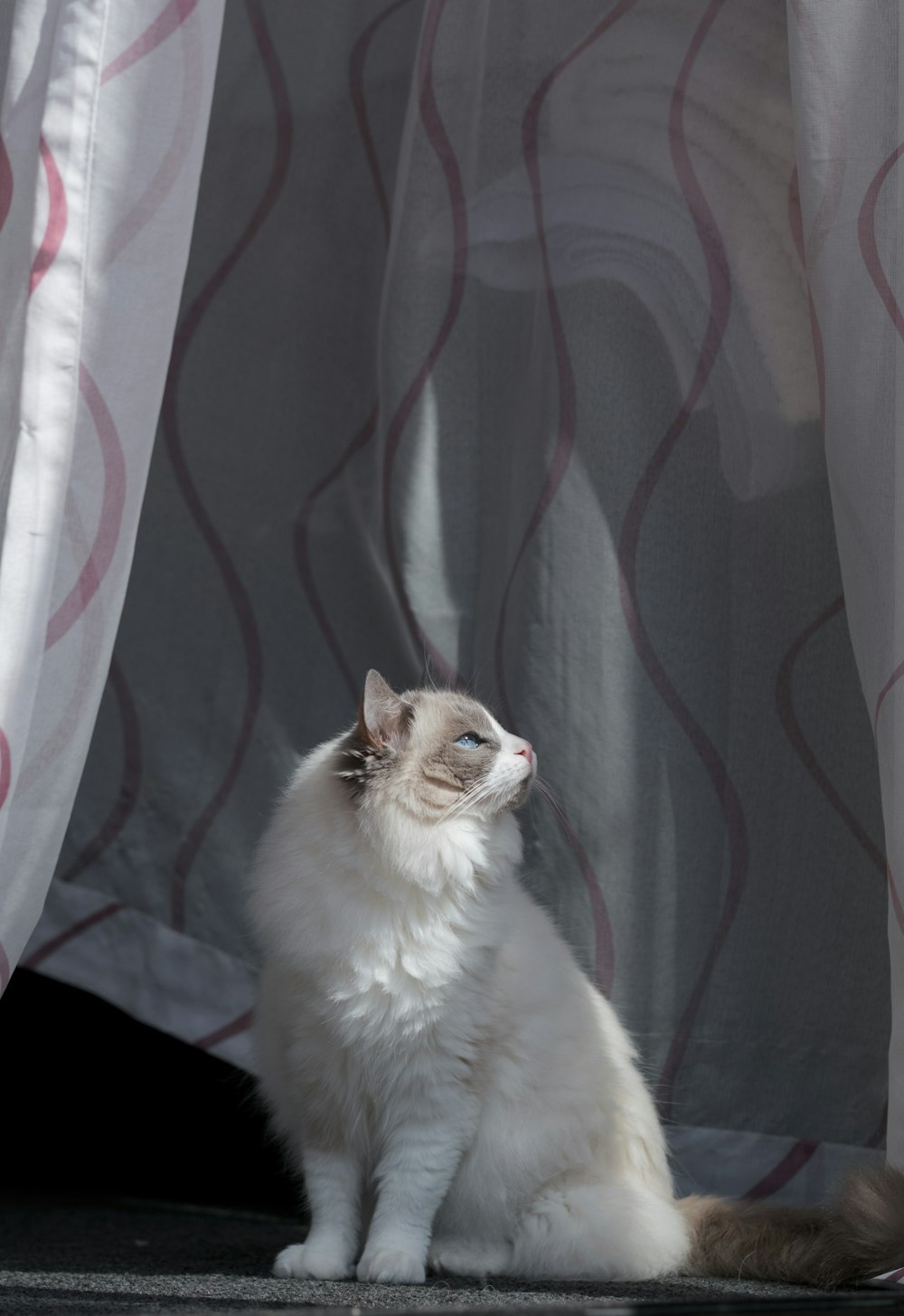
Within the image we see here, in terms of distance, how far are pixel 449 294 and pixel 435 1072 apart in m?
1.01

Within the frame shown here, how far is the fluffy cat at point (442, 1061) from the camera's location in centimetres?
121

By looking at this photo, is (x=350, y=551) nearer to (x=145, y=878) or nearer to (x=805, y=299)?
(x=145, y=878)

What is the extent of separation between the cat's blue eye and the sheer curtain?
12.5 inches

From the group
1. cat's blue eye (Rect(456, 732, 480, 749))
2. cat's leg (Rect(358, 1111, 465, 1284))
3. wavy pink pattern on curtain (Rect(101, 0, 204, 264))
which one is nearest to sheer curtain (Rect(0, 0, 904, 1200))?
cat's blue eye (Rect(456, 732, 480, 749))

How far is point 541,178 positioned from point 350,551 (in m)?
0.57

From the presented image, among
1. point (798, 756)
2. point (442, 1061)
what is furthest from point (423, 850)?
point (798, 756)

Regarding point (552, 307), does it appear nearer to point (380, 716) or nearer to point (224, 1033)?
point (380, 716)

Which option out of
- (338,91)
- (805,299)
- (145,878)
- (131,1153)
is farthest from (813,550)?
(131,1153)

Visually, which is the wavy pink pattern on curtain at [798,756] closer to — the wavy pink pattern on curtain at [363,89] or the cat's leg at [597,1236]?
the cat's leg at [597,1236]

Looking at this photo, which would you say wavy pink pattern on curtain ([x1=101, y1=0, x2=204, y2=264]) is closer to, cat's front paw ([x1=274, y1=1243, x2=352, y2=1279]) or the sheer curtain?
the sheer curtain

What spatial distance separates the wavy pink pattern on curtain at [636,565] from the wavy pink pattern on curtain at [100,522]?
71 centimetres

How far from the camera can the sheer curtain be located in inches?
60.4

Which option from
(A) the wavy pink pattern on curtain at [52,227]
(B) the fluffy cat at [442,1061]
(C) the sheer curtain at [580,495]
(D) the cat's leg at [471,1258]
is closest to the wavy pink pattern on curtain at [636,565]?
(C) the sheer curtain at [580,495]

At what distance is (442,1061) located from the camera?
122 centimetres
